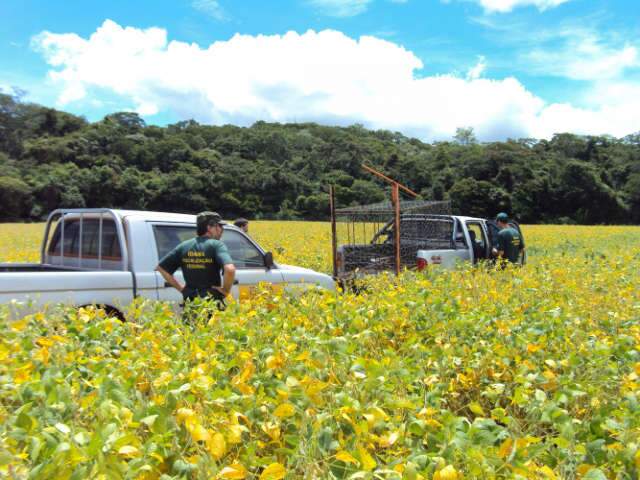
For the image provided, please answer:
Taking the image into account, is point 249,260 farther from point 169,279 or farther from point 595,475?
point 595,475

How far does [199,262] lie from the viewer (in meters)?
5.03

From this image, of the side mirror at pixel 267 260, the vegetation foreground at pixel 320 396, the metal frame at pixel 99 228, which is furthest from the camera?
the side mirror at pixel 267 260

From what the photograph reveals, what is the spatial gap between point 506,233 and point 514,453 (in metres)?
8.61

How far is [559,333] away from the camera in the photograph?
3084mm

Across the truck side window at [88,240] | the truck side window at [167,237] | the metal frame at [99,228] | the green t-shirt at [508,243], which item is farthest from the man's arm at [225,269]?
the green t-shirt at [508,243]

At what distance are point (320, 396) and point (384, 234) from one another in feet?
26.1

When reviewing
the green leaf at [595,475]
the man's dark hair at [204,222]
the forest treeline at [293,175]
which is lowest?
the green leaf at [595,475]

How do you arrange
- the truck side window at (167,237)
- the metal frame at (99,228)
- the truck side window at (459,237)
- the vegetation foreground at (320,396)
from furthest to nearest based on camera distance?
the truck side window at (459,237), the truck side window at (167,237), the metal frame at (99,228), the vegetation foreground at (320,396)

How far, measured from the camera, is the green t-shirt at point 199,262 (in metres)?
5.03

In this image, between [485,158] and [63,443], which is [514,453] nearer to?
[63,443]

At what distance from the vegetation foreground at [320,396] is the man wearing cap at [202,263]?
1.55m

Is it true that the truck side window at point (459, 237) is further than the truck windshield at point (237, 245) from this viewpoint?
Yes

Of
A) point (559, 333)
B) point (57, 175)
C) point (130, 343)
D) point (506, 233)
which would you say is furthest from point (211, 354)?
point (57, 175)

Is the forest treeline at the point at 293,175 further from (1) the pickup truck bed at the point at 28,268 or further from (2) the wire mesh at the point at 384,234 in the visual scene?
(1) the pickup truck bed at the point at 28,268
